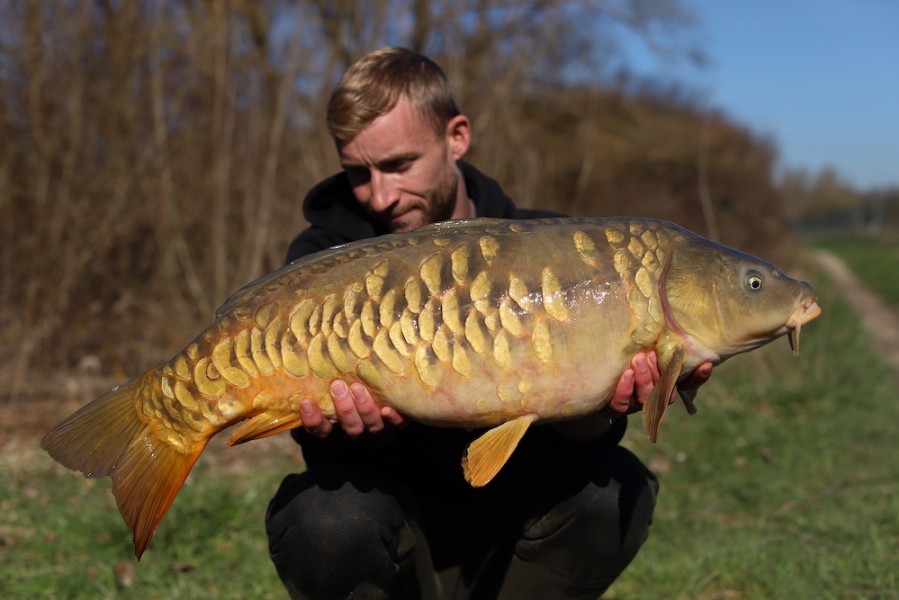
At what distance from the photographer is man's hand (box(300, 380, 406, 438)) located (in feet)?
4.77

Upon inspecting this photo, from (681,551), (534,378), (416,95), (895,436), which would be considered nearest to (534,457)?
(534,378)

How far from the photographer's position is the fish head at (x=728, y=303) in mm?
1443

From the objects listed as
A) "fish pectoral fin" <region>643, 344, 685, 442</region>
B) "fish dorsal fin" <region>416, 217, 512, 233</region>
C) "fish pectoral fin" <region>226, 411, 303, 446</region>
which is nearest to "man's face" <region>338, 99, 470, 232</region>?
"fish dorsal fin" <region>416, 217, 512, 233</region>

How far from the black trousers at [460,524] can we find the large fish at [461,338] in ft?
0.81

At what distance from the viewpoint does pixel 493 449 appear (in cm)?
143

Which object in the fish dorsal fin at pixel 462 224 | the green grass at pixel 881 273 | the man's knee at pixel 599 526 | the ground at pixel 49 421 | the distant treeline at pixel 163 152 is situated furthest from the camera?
the green grass at pixel 881 273

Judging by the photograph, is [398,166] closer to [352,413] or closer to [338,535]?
[352,413]

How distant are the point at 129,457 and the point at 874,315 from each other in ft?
27.5

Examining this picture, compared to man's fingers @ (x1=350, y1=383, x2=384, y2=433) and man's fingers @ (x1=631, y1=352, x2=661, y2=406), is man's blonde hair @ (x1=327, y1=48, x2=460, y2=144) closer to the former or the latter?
man's fingers @ (x1=350, y1=383, x2=384, y2=433)

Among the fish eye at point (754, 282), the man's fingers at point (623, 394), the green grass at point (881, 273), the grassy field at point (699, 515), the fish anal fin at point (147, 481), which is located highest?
the fish eye at point (754, 282)

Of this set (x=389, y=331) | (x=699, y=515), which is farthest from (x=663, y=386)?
(x=699, y=515)

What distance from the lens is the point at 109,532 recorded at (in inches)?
101

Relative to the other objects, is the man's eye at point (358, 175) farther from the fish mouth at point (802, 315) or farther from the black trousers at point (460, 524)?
the fish mouth at point (802, 315)

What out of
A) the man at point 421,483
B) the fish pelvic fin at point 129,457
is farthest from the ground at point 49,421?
the fish pelvic fin at point 129,457
